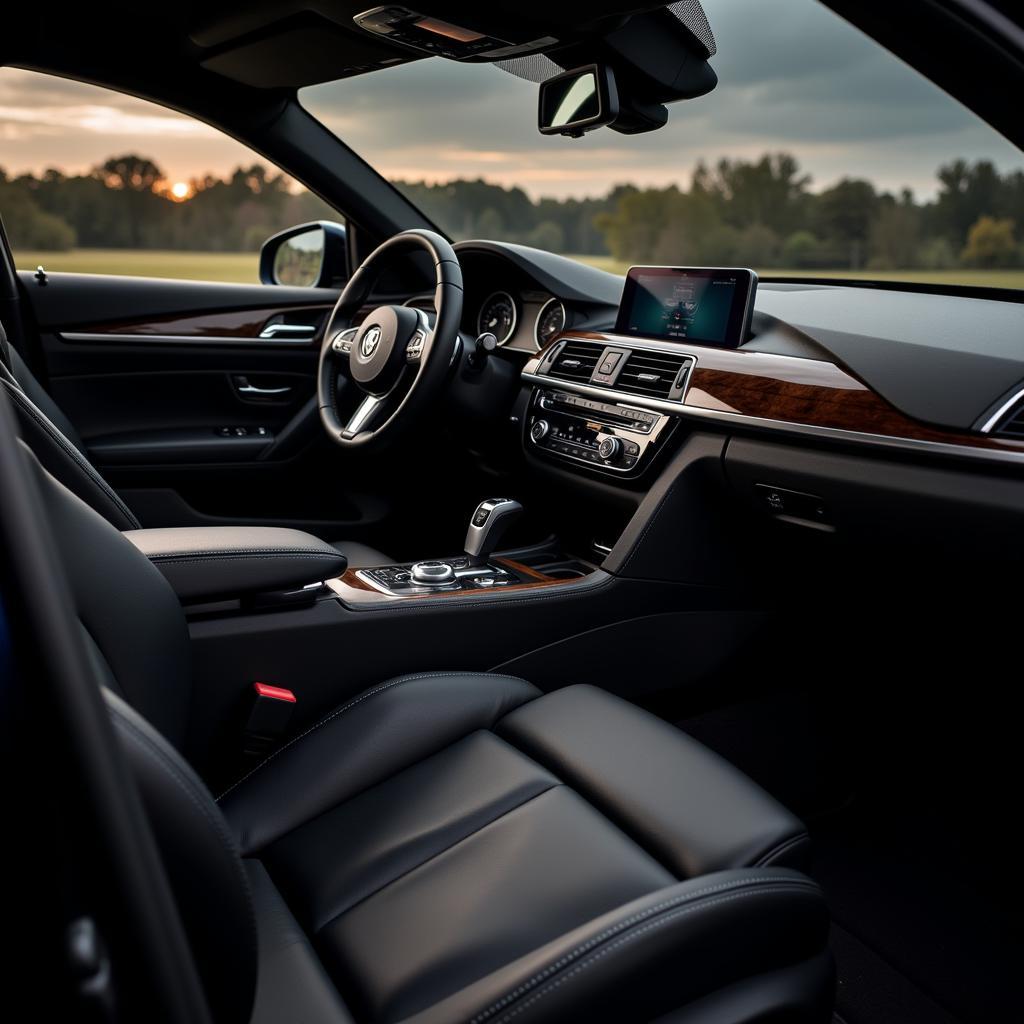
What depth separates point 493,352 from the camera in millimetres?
2424

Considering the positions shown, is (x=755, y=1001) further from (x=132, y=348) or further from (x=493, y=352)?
(x=132, y=348)

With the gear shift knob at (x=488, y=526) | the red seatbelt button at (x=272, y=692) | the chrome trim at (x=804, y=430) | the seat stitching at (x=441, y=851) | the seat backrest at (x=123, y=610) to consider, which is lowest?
the seat stitching at (x=441, y=851)

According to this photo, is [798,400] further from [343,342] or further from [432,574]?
[343,342]

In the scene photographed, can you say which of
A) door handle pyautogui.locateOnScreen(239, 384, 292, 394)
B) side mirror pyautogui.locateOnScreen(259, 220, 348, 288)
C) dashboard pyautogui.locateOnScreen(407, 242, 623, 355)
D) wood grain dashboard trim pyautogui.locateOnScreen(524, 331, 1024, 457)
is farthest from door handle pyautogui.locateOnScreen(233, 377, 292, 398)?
wood grain dashboard trim pyautogui.locateOnScreen(524, 331, 1024, 457)

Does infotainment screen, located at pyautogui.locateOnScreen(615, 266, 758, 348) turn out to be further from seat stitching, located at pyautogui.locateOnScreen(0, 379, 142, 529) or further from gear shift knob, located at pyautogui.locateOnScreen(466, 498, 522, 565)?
seat stitching, located at pyautogui.locateOnScreen(0, 379, 142, 529)

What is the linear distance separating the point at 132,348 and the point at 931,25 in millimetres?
2263

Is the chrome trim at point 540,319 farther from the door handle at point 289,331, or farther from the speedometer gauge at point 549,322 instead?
the door handle at point 289,331

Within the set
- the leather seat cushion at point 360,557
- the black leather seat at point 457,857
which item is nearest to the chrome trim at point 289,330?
the leather seat cushion at point 360,557

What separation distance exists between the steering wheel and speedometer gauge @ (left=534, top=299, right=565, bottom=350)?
14.4 inches

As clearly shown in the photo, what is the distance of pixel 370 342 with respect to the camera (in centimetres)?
211

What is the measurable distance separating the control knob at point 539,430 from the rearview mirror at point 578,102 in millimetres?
648

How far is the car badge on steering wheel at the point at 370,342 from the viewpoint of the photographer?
6.86ft

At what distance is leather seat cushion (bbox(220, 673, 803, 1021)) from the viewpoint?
0.96m

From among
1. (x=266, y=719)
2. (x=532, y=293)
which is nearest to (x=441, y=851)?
(x=266, y=719)
